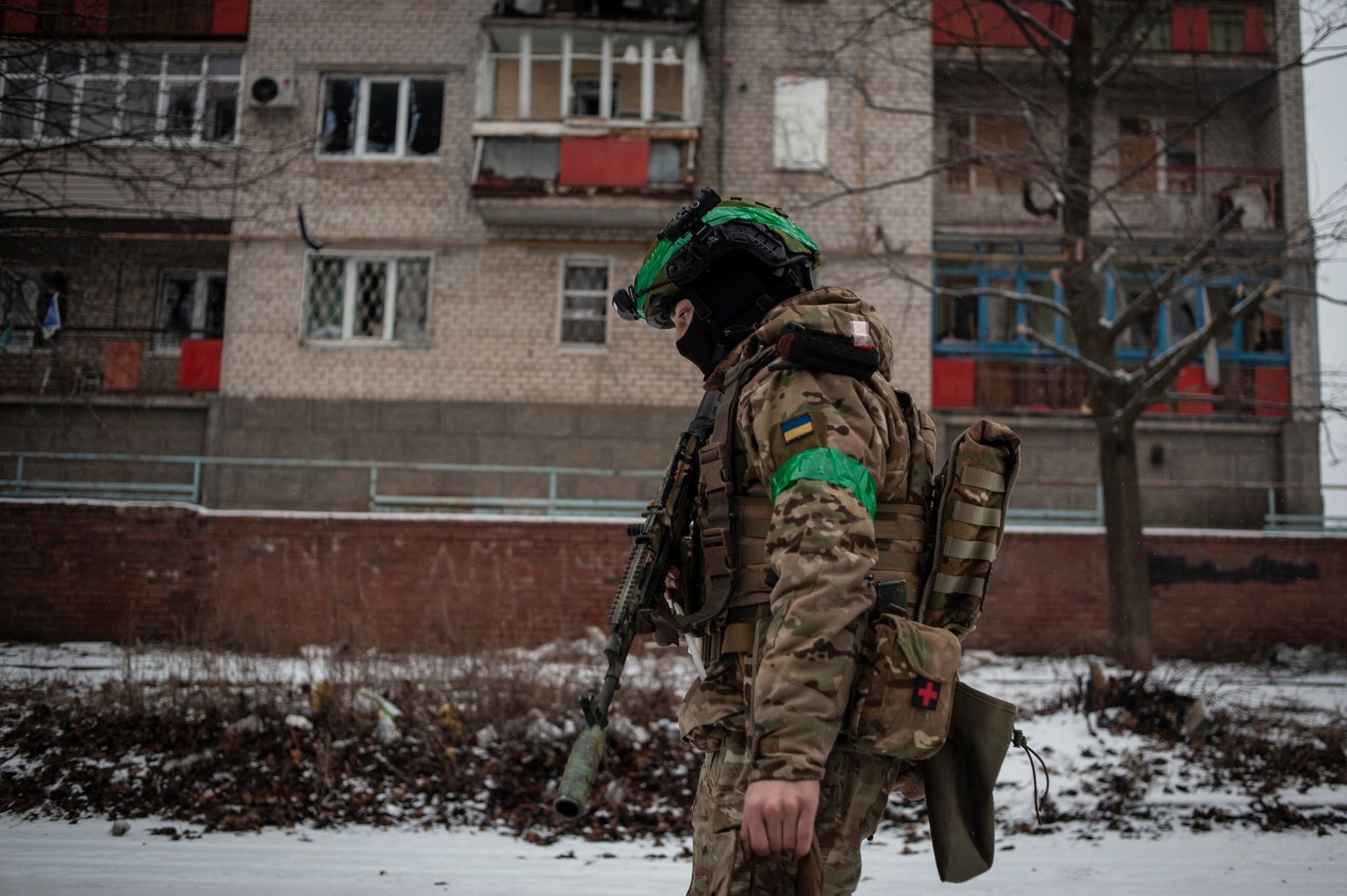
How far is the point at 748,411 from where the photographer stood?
208 cm

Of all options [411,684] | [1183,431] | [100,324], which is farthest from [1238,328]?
[100,324]

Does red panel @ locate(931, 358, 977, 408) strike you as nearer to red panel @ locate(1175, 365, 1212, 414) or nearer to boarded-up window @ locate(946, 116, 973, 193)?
boarded-up window @ locate(946, 116, 973, 193)

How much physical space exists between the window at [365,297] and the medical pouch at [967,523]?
1463 centimetres

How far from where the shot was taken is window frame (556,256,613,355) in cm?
1562

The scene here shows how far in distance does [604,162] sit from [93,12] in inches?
380

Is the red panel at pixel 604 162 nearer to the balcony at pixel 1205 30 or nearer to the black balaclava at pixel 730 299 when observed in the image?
the balcony at pixel 1205 30

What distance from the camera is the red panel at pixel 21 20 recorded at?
17.5 feet

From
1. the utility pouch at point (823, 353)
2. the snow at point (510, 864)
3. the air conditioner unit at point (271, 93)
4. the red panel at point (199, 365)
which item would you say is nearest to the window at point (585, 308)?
the air conditioner unit at point (271, 93)

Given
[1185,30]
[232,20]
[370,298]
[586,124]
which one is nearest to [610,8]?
[586,124]

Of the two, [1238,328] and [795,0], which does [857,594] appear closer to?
[795,0]

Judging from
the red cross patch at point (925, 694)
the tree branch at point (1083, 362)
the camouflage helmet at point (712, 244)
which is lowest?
the red cross patch at point (925, 694)

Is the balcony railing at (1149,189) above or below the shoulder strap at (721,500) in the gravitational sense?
above

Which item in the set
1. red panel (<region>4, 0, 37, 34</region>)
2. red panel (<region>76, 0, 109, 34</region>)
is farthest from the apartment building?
red panel (<region>4, 0, 37, 34</region>)

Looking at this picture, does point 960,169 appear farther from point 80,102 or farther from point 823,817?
point 823,817
